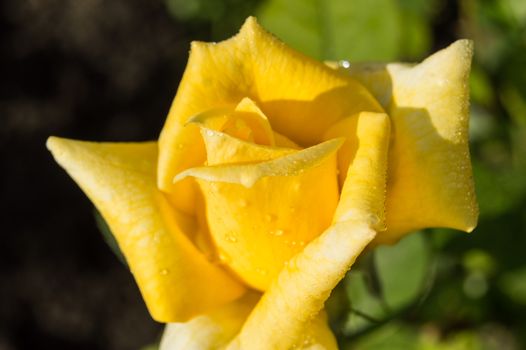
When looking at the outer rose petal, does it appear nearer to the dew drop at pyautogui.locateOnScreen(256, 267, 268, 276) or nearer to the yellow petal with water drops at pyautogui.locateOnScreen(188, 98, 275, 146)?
the dew drop at pyautogui.locateOnScreen(256, 267, 268, 276)

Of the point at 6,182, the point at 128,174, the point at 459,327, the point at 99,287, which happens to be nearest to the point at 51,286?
the point at 99,287

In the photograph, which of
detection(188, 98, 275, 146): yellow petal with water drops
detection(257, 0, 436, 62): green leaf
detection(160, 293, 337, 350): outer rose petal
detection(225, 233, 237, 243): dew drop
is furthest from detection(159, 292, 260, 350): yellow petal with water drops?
detection(257, 0, 436, 62): green leaf

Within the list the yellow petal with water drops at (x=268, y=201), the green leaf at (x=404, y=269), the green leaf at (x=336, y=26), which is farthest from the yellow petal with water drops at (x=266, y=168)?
the green leaf at (x=336, y=26)

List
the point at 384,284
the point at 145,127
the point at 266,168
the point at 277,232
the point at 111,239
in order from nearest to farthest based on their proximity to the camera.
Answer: the point at 266,168 → the point at 277,232 → the point at 111,239 → the point at 384,284 → the point at 145,127

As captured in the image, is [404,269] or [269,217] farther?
[404,269]

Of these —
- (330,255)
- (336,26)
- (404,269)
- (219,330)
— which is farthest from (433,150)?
(336,26)

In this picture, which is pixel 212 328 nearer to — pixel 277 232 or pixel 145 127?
pixel 277 232
